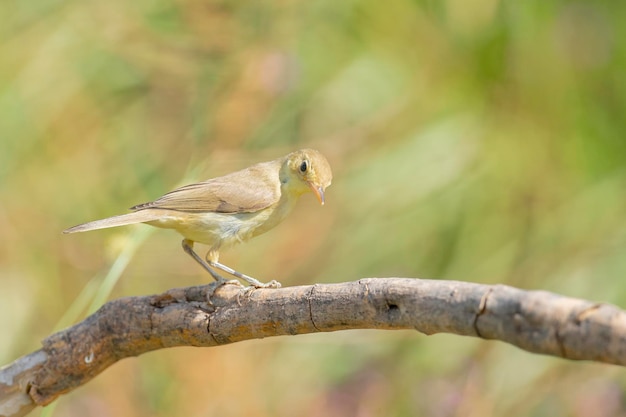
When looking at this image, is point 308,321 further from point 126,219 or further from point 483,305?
point 126,219

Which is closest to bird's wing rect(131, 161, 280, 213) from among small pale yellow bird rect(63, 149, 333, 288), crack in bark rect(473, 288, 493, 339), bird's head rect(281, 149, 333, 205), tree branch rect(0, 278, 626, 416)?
small pale yellow bird rect(63, 149, 333, 288)

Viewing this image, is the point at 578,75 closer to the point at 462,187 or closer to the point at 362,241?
the point at 462,187

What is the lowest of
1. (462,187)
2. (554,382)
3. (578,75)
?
(554,382)

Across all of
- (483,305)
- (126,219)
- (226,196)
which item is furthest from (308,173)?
(483,305)

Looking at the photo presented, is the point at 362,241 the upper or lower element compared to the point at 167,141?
lower

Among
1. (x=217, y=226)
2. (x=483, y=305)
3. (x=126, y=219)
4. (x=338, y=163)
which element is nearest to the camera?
(x=483, y=305)

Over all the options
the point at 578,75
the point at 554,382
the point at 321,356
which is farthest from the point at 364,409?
the point at 578,75

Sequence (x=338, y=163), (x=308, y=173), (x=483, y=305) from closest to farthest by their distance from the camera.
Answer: (x=483, y=305) < (x=308, y=173) < (x=338, y=163)
